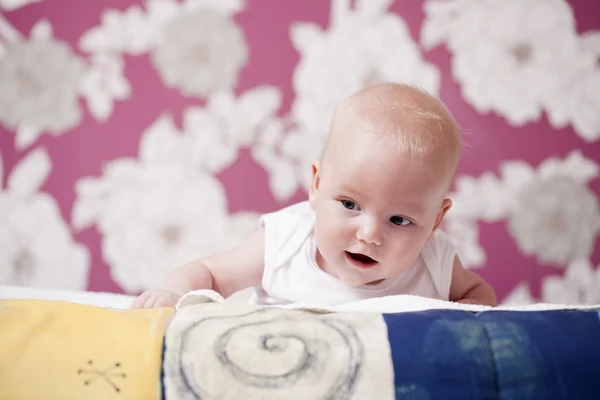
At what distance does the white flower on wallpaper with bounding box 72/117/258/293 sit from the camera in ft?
5.15

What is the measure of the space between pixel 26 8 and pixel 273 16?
2.06ft

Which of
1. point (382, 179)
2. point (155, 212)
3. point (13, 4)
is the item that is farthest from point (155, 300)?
point (13, 4)

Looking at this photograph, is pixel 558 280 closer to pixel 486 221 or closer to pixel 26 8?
pixel 486 221

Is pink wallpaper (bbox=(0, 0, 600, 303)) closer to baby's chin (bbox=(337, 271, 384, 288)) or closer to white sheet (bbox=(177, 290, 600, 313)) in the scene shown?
baby's chin (bbox=(337, 271, 384, 288))

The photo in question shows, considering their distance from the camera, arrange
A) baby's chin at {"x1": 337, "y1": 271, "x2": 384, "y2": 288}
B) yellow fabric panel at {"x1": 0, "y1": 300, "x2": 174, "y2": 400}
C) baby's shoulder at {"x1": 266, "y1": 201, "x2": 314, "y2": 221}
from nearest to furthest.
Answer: yellow fabric panel at {"x1": 0, "y1": 300, "x2": 174, "y2": 400} → baby's chin at {"x1": 337, "y1": 271, "x2": 384, "y2": 288} → baby's shoulder at {"x1": 266, "y1": 201, "x2": 314, "y2": 221}

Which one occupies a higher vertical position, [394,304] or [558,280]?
[394,304]

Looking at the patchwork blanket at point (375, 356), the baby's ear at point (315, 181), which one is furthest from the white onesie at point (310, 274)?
the patchwork blanket at point (375, 356)

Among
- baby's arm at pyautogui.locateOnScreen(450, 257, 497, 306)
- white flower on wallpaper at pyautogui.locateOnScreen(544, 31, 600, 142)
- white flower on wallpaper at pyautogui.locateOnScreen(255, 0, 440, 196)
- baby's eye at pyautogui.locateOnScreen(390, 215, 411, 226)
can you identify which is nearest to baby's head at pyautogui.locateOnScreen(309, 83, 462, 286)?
baby's eye at pyautogui.locateOnScreen(390, 215, 411, 226)

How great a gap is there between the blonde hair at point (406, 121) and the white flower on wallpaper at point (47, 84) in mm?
829

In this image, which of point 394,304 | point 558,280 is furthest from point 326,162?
point 558,280

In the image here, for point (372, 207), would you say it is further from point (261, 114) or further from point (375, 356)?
point (261, 114)

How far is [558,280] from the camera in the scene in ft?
5.21

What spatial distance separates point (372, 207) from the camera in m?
0.85

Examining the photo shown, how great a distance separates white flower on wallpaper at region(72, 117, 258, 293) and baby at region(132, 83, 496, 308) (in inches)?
19.5
